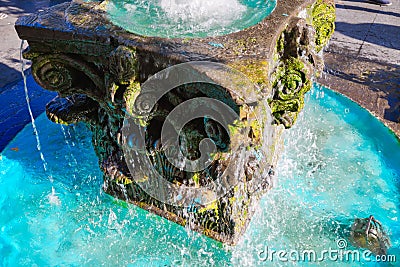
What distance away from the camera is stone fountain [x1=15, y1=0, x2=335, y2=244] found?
2453mm

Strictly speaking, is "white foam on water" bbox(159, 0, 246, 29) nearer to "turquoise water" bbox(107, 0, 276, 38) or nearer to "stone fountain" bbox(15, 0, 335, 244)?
"turquoise water" bbox(107, 0, 276, 38)

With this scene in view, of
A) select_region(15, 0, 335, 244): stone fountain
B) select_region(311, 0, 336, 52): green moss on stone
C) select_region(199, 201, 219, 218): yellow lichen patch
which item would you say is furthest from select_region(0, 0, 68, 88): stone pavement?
select_region(311, 0, 336, 52): green moss on stone

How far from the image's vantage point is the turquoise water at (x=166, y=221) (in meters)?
3.24

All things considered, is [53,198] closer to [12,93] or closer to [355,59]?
[12,93]

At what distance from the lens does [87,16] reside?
3.04 meters

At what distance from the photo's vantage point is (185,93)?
263cm

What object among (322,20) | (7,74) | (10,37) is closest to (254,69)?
(322,20)

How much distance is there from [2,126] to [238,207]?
3.27 m

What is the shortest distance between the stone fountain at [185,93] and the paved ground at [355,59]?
81.4 inches

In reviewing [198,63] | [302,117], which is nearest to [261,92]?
[198,63]

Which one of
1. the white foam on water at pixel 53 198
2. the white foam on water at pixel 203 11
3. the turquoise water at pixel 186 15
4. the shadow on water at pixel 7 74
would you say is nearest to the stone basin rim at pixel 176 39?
the turquoise water at pixel 186 15

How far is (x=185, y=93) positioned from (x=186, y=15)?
992 mm

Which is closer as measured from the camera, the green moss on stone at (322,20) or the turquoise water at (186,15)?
the turquoise water at (186,15)

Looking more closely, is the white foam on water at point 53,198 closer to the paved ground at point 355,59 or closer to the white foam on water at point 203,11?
the paved ground at point 355,59
